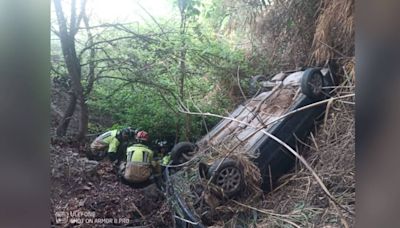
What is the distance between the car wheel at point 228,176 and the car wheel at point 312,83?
549 mm

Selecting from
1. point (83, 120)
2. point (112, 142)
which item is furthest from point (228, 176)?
point (83, 120)

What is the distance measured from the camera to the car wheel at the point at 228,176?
2.51 meters

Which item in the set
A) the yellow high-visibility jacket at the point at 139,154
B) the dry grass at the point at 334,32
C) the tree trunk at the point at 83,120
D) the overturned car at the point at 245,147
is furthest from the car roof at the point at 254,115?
the tree trunk at the point at 83,120

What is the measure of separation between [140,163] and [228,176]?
0.48 metres

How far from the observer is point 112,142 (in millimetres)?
2512

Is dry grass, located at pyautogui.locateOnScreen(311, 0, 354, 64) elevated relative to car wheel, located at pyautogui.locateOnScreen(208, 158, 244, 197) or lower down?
elevated

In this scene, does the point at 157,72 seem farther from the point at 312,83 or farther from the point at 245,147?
the point at 312,83

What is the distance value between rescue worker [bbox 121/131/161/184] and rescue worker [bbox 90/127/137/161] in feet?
0.16

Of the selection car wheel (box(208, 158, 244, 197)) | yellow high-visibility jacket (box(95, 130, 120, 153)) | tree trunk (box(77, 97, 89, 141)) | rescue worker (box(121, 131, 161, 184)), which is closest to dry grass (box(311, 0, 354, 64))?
car wheel (box(208, 158, 244, 197))

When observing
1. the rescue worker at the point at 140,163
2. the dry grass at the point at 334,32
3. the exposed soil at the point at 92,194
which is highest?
the dry grass at the point at 334,32

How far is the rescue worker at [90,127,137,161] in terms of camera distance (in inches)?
98.9

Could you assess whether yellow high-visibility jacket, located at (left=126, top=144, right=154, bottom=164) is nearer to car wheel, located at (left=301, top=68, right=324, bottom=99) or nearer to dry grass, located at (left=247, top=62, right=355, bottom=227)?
dry grass, located at (left=247, top=62, right=355, bottom=227)

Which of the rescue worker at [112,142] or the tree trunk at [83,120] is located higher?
the tree trunk at [83,120]

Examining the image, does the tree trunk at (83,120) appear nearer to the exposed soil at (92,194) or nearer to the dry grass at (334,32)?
the exposed soil at (92,194)
